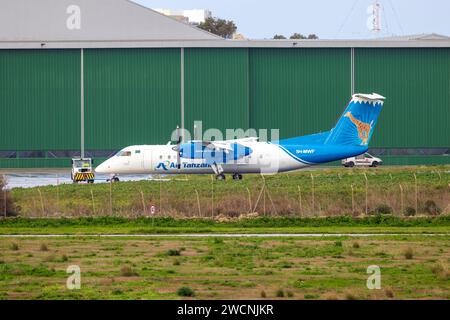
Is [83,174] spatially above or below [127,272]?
above

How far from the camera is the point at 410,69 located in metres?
94.5

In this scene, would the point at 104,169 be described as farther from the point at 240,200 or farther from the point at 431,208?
the point at 431,208

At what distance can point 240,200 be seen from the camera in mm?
49375

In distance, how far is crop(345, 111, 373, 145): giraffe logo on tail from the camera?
71.1 metres

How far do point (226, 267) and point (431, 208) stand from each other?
19848 millimetres

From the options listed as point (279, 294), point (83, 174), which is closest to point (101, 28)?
point (83, 174)

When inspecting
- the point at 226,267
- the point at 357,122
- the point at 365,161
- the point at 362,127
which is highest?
the point at 357,122

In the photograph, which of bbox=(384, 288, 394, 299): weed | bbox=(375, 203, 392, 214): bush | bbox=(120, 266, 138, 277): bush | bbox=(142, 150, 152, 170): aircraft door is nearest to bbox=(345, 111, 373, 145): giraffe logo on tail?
bbox=(142, 150, 152, 170): aircraft door

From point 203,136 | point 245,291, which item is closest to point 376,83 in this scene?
point 203,136

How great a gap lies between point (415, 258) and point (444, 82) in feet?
209

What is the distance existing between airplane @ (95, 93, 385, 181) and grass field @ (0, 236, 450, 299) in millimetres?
29269

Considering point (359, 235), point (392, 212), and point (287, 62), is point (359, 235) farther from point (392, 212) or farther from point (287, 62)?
point (287, 62)

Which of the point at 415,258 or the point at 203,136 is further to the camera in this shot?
the point at 203,136

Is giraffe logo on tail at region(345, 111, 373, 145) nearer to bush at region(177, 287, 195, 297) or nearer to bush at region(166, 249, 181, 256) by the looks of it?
bush at region(166, 249, 181, 256)
